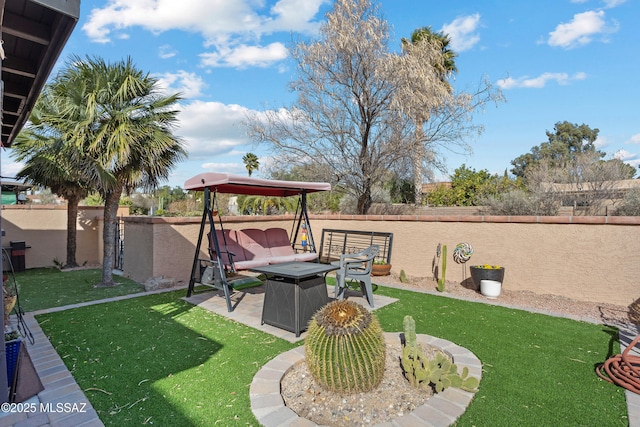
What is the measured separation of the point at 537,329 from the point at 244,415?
12.8ft

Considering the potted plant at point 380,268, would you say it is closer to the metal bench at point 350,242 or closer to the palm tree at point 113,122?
the metal bench at point 350,242

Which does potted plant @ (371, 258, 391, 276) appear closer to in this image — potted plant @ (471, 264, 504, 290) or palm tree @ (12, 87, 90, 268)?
potted plant @ (471, 264, 504, 290)

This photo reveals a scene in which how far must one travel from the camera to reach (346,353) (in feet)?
8.20

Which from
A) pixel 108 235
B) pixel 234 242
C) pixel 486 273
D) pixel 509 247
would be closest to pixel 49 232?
pixel 108 235

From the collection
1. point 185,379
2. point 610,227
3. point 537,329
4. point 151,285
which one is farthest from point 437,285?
point 151,285

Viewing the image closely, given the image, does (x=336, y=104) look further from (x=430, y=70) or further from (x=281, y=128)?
(x=430, y=70)

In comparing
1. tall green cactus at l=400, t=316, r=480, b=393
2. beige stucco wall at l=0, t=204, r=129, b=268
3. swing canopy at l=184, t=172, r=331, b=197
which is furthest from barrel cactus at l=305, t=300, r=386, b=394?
beige stucco wall at l=0, t=204, r=129, b=268

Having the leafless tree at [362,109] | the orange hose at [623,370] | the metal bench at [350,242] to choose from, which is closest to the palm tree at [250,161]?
the leafless tree at [362,109]

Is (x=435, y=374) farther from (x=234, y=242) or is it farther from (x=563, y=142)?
(x=563, y=142)

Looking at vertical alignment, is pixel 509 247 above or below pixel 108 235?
above

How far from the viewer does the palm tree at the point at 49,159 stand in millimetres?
6555

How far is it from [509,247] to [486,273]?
773 mm

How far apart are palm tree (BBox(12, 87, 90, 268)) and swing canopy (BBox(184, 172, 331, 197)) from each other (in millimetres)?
2644

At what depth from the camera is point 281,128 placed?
391 inches
